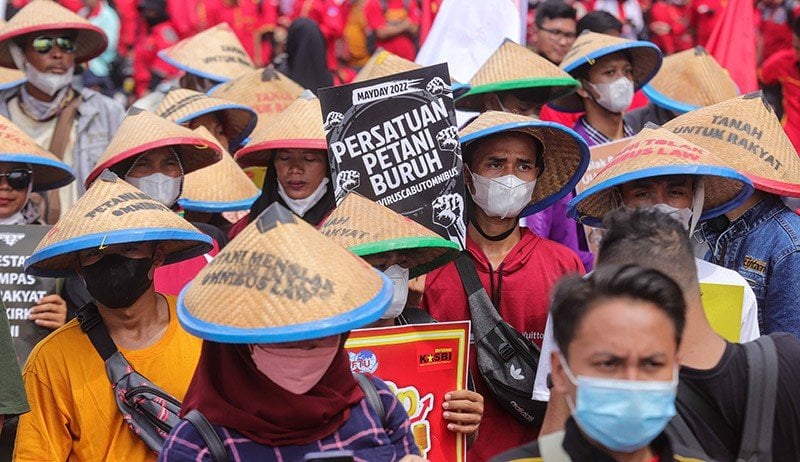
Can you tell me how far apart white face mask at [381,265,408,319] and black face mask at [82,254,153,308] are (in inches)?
35.8

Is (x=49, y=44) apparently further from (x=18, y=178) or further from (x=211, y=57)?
(x=18, y=178)

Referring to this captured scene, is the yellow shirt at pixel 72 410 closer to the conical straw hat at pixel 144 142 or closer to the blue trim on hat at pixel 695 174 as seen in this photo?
the conical straw hat at pixel 144 142

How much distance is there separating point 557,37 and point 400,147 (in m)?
4.34

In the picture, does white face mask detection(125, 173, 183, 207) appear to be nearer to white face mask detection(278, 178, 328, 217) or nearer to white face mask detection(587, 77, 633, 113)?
white face mask detection(278, 178, 328, 217)

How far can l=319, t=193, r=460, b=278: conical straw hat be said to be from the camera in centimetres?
504

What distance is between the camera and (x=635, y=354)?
320cm

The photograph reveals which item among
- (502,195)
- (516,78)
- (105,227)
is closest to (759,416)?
(502,195)

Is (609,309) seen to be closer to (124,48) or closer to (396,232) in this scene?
(396,232)

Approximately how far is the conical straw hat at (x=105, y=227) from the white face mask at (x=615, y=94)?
3.56 meters

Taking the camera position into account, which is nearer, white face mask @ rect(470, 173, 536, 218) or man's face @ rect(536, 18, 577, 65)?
white face mask @ rect(470, 173, 536, 218)

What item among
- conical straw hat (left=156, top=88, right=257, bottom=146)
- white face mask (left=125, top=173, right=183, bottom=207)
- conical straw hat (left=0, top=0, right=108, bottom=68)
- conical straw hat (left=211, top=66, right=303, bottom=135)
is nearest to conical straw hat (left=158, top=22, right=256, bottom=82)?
conical straw hat (left=211, top=66, right=303, bottom=135)

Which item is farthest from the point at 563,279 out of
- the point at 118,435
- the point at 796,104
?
the point at 796,104

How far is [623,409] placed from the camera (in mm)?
3131

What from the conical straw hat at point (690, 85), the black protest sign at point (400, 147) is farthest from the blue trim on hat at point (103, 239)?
the conical straw hat at point (690, 85)
